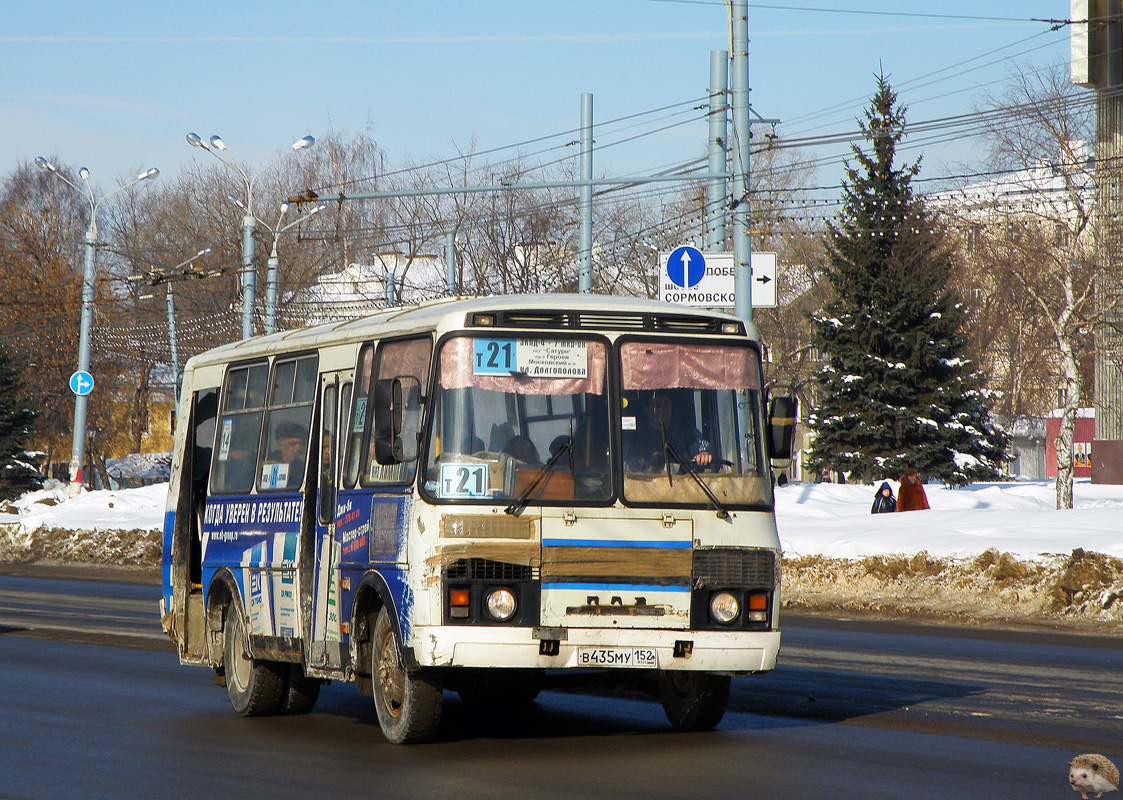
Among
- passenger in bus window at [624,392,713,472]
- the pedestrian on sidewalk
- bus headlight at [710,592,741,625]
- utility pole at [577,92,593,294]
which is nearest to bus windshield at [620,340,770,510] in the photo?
passenger in bus window at [624,392,713,472]

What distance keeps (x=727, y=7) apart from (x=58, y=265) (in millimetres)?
Answer: 51464

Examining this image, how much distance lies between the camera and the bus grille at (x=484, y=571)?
863 cm

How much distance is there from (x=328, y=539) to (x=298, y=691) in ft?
5.43

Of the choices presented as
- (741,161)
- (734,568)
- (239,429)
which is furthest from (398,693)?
(741,161)

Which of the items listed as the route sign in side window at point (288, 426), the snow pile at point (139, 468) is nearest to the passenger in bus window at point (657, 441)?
the route sign in side window at point (288, 426)

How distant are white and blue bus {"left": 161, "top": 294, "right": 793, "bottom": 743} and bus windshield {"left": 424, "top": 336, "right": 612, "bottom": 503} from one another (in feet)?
0.04

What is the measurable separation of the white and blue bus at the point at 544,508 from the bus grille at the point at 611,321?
0.04 feet

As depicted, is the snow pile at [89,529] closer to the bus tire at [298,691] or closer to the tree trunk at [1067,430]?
the tree trunk at [1067,430]

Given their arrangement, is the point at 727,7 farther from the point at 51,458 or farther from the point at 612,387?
the point at 51,458

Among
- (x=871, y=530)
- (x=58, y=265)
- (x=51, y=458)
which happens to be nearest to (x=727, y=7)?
(x=871, y=530)

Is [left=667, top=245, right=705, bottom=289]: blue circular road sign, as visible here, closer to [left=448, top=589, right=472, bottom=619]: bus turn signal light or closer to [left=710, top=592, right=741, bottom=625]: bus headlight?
[left=710, top=592, right=741, bottom=625]: bus headlight

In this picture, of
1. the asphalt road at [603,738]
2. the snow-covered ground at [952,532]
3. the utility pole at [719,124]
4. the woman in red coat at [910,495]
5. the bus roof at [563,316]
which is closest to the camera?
the asphalt road at [603,738]

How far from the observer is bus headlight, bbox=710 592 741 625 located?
29.2ft

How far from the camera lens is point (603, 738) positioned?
31.3 ft
